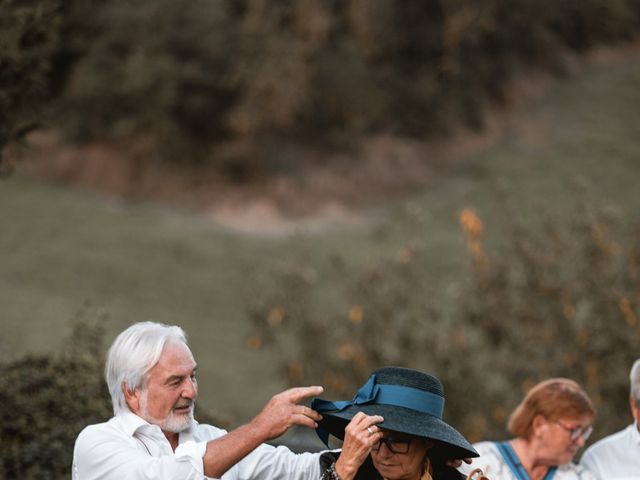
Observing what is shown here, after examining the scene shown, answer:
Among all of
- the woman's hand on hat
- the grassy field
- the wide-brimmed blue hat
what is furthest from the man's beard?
the grassy field

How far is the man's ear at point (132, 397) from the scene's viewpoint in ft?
11.9

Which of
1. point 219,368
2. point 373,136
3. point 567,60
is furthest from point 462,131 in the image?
point 219,368

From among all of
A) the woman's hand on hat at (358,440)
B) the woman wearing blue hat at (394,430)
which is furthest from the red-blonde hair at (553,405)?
the woman's hand on hat at (358,440)

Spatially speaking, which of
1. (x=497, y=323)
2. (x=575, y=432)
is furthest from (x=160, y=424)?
(x=497, y=323)

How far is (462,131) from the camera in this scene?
126ft

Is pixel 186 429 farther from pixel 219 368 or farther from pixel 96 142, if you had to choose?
pixel 96 142

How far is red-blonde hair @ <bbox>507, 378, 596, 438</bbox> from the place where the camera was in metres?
4.52

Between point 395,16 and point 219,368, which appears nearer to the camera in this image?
point 219,368

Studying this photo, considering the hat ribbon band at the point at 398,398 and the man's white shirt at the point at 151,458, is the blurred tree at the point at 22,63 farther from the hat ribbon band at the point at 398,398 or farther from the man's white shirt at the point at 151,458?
the hat ribbon band at the point at 398,398

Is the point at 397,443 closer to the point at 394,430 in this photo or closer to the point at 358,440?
the point at 394,430

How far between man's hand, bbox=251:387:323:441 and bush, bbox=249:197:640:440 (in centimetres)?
630

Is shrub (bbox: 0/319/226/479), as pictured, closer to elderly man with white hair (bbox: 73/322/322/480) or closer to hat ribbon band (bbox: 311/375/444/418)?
elderly man with white hair (bbox: 73/322/322/480)

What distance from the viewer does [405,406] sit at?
3.51 m

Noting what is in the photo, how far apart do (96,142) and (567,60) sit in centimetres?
2271
